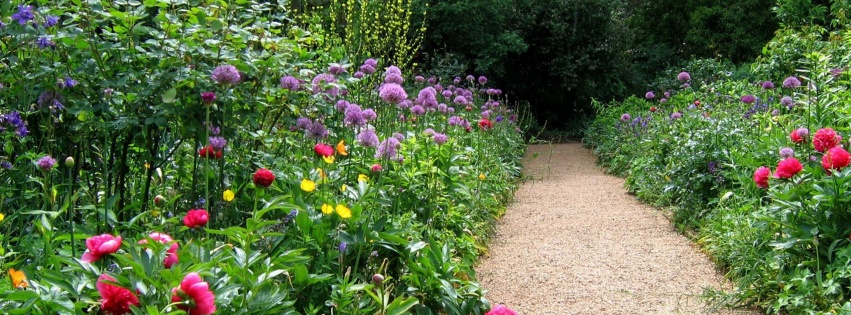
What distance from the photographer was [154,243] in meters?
1.64

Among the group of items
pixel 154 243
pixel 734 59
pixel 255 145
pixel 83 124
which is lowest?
pixel 734 59

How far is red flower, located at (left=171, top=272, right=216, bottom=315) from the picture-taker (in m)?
1.43

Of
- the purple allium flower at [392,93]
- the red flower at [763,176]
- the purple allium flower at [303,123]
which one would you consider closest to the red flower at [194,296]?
the purple allium flower at [392,93]

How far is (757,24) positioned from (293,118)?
565 inches

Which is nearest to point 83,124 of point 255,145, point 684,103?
point 255,145

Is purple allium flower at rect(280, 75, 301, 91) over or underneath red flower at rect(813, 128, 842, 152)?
underneath

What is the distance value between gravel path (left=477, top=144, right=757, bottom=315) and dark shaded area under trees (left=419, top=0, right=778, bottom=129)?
5.94m

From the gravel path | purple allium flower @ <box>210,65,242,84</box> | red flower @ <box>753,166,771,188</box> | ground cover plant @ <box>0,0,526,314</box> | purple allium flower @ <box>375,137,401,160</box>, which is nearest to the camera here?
ground cover plant @ <box>0,0,526,314</box>

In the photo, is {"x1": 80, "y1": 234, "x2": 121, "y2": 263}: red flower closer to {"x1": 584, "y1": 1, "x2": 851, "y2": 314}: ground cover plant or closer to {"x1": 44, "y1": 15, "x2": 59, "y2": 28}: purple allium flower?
A: {"x1": 44, "y1": 15, "x2": 59, "y2": 28}: purple allium flower

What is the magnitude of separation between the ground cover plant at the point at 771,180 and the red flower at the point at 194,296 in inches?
84.1

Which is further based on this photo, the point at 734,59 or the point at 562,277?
the point at 734,59

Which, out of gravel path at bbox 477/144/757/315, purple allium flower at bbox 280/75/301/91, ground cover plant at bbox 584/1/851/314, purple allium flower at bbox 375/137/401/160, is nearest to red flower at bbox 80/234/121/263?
purple allium flower at bbox 375/137/401/160

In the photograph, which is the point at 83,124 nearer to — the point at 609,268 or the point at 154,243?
the point at 154,243

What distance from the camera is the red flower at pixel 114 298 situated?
1.46 metres
